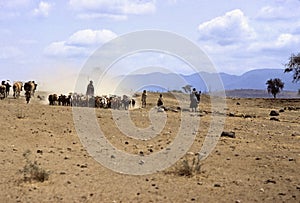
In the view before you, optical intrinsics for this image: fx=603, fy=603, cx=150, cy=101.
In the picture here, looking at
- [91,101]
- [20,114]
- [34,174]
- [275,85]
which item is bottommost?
[34,174]

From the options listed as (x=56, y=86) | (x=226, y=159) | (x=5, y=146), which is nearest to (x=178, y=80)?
(x=226, y=159)

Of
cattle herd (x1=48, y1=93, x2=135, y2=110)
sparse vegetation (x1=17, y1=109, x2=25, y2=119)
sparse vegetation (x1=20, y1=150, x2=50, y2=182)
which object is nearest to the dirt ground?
sparse vegetation (x1=20, y1=150, x2=50, y2=182)

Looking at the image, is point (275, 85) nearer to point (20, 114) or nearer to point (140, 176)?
point (20, 114)

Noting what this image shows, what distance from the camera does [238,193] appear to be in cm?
1080

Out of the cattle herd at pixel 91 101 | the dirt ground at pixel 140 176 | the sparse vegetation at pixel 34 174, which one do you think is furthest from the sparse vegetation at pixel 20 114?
the cattle herd at pixel 91 101

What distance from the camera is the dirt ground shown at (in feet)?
34.9

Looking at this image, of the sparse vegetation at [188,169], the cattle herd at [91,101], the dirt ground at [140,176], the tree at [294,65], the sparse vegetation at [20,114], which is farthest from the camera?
the tree at [294,65]

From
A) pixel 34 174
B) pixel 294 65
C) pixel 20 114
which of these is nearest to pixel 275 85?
pixel 294 65

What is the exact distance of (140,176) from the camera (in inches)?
480

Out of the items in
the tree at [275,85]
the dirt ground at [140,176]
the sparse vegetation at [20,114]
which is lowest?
the dirt ground at [140,176]

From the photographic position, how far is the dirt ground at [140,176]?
10625 millimetres

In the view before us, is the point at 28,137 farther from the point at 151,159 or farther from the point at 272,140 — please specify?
the point at 272,140

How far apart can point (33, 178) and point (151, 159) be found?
3.27 metres

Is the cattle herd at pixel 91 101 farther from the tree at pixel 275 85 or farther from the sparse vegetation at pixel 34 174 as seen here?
the tree at pixel 275 85
